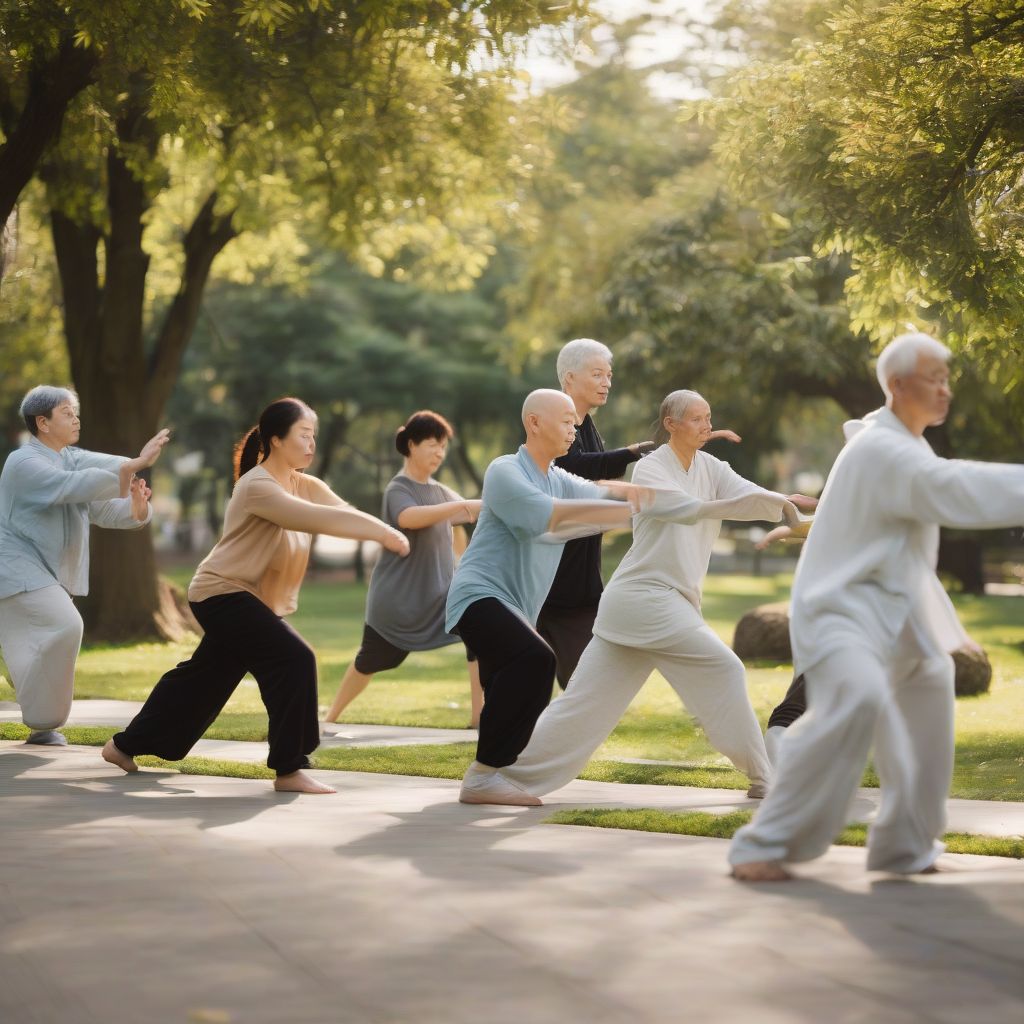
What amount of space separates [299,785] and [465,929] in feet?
10.8

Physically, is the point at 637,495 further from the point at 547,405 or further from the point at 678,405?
the point at 678,405

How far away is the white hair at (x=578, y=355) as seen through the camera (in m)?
9.12

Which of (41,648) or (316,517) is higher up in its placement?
(316,517)

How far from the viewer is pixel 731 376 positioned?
28000mm

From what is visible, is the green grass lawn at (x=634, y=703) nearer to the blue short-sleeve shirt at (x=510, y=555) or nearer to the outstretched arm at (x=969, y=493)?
the blue short-sleeve shirt at (x=510, y=555)

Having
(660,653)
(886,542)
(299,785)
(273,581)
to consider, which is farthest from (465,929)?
(273,581)

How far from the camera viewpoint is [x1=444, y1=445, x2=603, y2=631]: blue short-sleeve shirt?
26.0ft

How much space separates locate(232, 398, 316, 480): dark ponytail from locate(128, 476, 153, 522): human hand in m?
1.21

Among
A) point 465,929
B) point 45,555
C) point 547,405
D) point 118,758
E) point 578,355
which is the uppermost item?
point 578,355

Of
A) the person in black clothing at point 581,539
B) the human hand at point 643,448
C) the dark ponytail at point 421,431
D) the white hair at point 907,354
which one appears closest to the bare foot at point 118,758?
the person in black clothing at point 581,539

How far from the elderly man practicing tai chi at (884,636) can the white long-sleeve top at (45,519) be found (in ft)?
17.2

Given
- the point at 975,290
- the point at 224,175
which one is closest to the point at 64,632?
the point at 975,290

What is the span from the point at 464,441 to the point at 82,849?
120ft

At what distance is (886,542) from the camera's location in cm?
608
